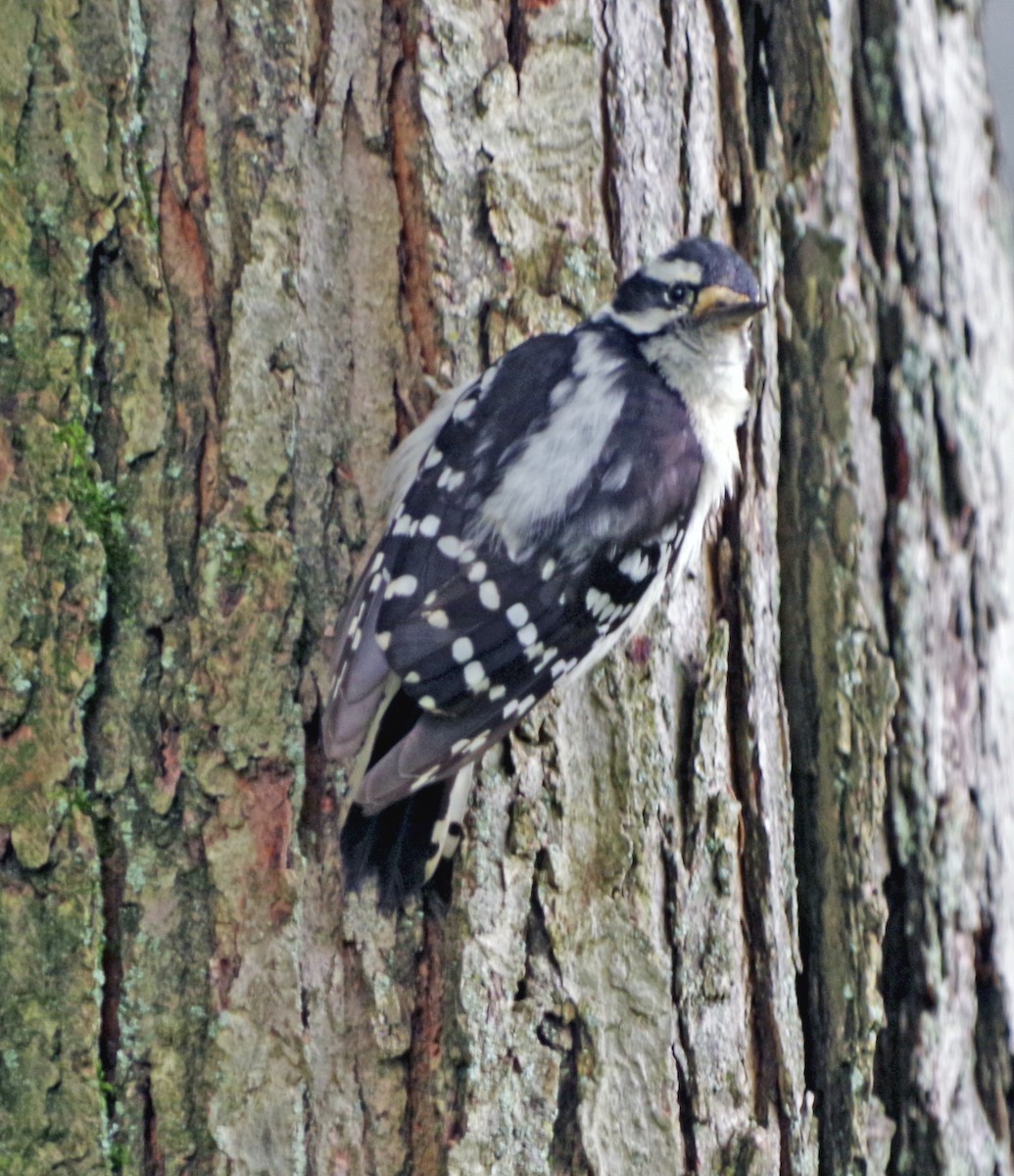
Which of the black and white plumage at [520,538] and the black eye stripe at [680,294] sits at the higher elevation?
the black eye stripe at [680,294]

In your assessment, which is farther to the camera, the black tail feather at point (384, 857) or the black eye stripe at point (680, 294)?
the black eye stripe at point (680, 294)

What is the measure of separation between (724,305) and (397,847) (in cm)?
116

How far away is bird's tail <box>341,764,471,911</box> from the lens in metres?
2.23

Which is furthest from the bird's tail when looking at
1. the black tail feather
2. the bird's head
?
the bird's head

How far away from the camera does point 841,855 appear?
8.52 feet

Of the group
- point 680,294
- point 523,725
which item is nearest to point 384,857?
point 523,725

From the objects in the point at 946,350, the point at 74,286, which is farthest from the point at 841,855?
the point at 74,286

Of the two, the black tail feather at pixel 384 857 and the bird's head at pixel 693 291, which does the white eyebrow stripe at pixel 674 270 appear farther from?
the black tail feather at pixel 384 857

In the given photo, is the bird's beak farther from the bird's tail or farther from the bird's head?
the bird's tail

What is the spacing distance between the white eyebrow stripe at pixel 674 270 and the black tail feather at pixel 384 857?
112cm

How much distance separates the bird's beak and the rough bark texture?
23 centimetres

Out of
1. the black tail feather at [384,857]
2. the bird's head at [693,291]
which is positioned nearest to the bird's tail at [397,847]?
the black tail feather at [384,857]

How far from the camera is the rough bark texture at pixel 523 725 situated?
2174 millimetres

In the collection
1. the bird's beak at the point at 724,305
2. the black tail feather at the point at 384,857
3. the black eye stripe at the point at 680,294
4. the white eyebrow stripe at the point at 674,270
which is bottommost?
the black tail feather at the point at 384,857
